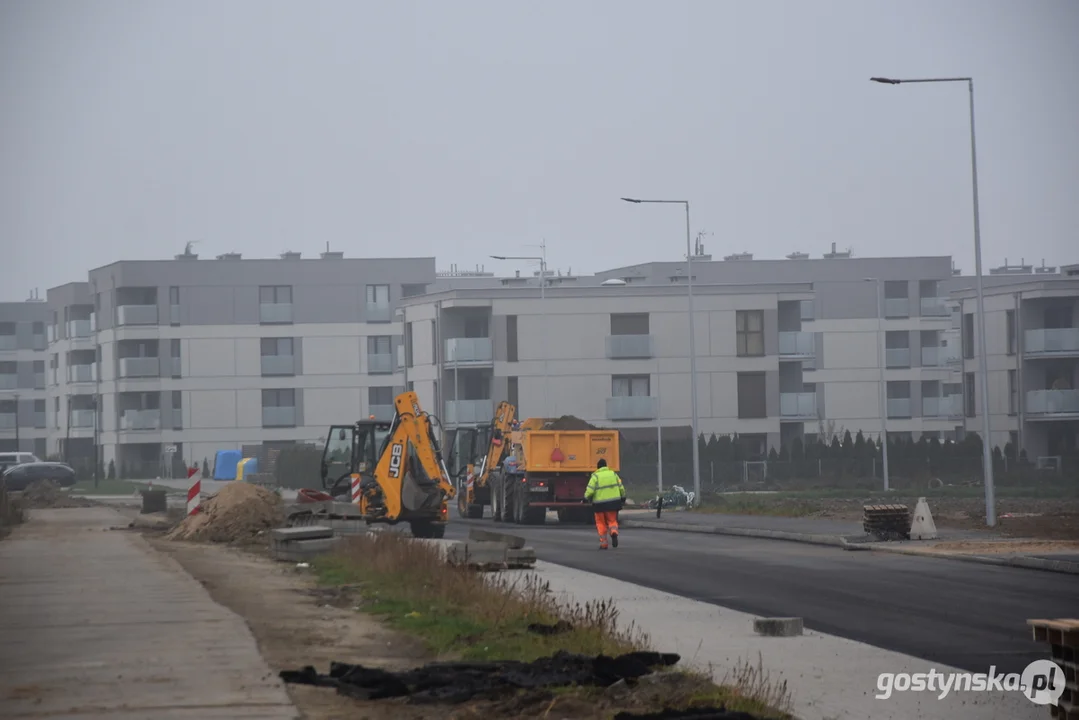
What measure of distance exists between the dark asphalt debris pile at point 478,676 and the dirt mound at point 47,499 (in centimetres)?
4278

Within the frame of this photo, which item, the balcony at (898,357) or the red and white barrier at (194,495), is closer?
the red and white barrier at (194,495)

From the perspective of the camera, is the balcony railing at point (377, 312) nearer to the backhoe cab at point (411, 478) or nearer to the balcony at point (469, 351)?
the balcony at point (469, 351)

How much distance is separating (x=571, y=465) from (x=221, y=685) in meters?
28.8

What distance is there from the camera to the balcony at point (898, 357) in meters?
90.8

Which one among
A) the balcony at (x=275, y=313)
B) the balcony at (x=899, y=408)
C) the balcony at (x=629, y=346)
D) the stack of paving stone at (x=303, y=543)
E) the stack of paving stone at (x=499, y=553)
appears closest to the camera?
the stack of paving stone at (x=499, y=553)

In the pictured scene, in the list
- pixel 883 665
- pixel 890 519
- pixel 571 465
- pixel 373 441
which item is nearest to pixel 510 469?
pixel 571 465

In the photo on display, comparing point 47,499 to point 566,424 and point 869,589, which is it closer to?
point 566,424

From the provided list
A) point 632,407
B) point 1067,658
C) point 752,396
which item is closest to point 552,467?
point 1067,658

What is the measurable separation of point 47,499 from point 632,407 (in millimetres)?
27686

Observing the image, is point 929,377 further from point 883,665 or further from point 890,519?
point 883,665

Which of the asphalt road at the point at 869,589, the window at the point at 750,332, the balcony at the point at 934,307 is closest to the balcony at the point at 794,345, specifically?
the window at the point at 750,332

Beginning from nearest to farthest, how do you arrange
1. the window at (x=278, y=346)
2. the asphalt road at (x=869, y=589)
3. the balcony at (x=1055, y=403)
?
1. the asphalt road at (x=869, y=589)
2. the balcony at (x=1055, y=403)
3. the window at (x=278, y=346)

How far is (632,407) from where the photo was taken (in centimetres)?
7250

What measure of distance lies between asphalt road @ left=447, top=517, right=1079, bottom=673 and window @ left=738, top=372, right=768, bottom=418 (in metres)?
43.9
